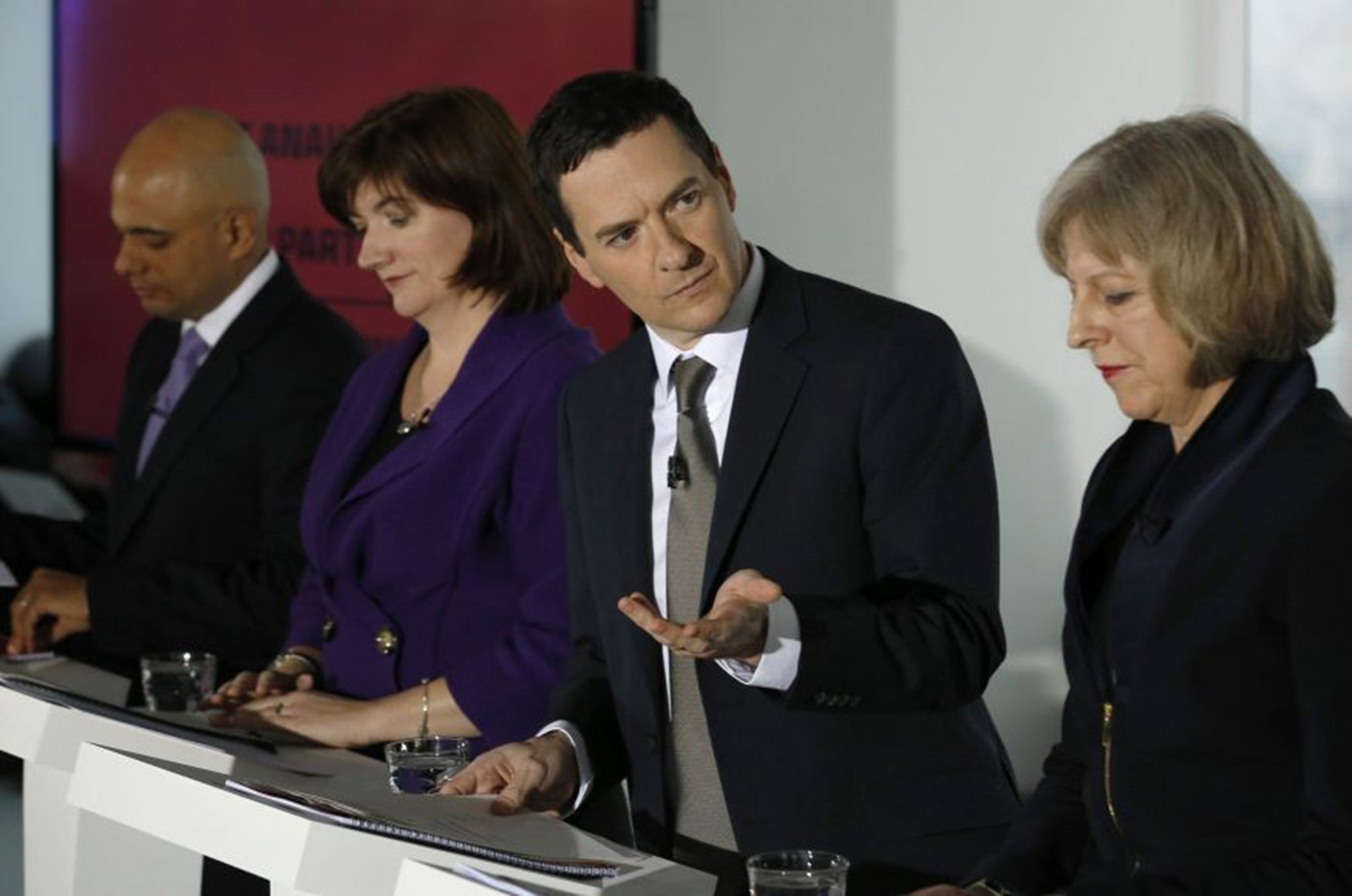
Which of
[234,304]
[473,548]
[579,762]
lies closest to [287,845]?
[579,762]

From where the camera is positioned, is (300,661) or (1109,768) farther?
(300,661)

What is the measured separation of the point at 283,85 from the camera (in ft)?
18.8

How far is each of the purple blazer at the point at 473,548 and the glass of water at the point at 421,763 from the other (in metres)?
0.50

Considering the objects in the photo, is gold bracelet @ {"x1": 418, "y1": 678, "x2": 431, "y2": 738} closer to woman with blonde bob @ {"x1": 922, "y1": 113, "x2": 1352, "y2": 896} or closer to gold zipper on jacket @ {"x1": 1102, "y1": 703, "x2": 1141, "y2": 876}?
woman with blonde bob @ {"x1": 922, "y1": 113, "x2": 1352, "y2": 896}

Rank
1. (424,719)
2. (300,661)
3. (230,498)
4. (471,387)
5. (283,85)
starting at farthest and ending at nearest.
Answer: (283,85), (230,498), (300,661), (471,387), (424,719)

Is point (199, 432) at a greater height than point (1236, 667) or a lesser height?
greater

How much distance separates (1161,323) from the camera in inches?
72.6

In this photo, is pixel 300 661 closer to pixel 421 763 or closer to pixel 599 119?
pixel 421 763

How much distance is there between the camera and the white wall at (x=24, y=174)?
278 inches

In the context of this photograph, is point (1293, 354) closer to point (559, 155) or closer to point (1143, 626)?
point (1143, 626)

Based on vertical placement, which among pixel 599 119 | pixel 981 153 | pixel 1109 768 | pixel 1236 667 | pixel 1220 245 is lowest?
pixel 1109 768

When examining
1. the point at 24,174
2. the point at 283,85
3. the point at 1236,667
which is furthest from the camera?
the point at 24,174

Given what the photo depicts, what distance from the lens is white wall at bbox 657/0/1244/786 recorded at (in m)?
4.35

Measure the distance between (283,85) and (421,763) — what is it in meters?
3.75
